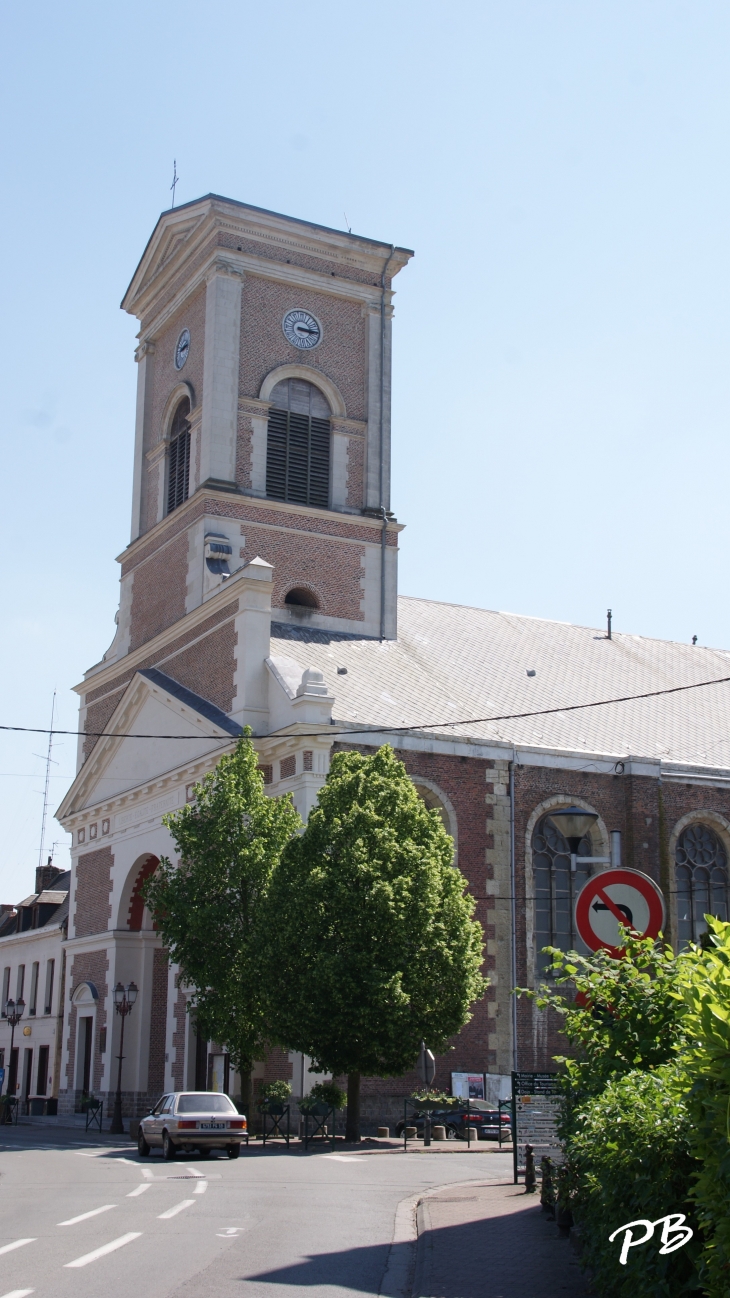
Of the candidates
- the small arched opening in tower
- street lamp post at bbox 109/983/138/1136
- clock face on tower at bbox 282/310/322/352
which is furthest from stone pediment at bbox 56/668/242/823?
clock face on tower at bbox 282/310/322/352

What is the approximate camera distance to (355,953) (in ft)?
83.9

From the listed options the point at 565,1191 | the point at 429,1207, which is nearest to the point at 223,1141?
the point at 429,1207

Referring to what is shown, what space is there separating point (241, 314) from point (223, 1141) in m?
25.1

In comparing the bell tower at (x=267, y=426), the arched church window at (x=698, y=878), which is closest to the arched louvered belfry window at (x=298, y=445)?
the bell tower at (x=267, y=426)

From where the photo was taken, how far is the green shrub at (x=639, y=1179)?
703 centimetres

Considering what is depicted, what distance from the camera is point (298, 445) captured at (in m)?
40.2

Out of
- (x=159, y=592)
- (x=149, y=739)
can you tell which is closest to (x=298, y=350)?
(x=159, y=592)

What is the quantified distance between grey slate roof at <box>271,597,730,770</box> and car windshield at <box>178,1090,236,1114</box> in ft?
36.3

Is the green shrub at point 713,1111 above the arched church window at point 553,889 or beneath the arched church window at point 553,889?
beneath

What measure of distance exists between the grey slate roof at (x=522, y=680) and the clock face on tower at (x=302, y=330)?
322 inches

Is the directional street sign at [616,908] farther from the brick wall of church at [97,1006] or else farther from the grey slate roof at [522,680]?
the brick wall of church at [97,1006]

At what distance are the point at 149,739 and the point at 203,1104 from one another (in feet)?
52.7

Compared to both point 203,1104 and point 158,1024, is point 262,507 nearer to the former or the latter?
point 158,1024

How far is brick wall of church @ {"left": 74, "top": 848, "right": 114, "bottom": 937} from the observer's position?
130 ft
